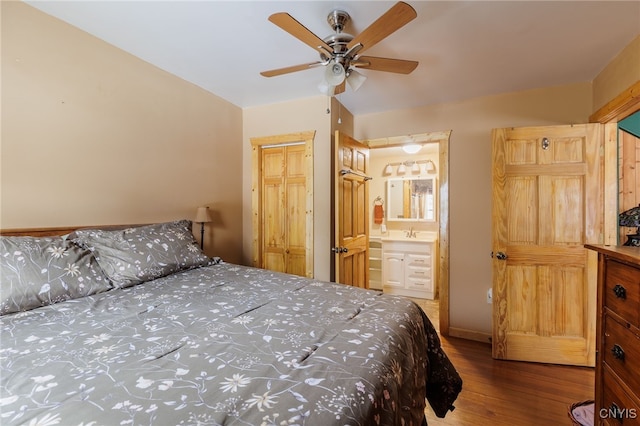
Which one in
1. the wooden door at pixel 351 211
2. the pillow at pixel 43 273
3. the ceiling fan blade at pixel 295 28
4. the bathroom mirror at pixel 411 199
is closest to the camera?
the pillow at pixel 43 273

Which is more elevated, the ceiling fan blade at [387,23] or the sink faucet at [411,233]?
the ceiling fan blade at [387,23]

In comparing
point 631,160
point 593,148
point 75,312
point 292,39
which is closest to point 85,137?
point 75,312

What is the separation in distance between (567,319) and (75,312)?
3503 millimetres

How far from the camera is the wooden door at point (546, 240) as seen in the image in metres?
2.34

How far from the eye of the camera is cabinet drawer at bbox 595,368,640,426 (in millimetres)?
1166

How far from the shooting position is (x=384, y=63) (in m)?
1.81

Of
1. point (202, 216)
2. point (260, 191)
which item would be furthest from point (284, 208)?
point (202, 216)

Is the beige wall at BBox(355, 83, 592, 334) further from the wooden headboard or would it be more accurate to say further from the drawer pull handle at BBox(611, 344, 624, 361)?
the wooden headboard

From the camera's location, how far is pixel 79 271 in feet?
4.96

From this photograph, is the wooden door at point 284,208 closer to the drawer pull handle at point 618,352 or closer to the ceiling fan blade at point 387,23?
the ceiling fan blade at point 387,23

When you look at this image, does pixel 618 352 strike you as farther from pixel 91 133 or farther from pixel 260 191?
pixel 91 133

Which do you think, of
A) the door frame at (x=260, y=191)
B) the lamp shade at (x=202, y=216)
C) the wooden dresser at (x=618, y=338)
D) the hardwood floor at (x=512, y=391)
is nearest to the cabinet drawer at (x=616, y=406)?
the wooden dresser at (x=618, y=338)

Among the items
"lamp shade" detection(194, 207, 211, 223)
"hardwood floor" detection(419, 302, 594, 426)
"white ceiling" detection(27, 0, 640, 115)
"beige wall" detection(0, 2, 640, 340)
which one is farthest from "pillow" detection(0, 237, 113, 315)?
"hardwood floor" detection(419, 302, 594, 426)

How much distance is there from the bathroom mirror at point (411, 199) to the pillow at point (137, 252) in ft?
11.8
